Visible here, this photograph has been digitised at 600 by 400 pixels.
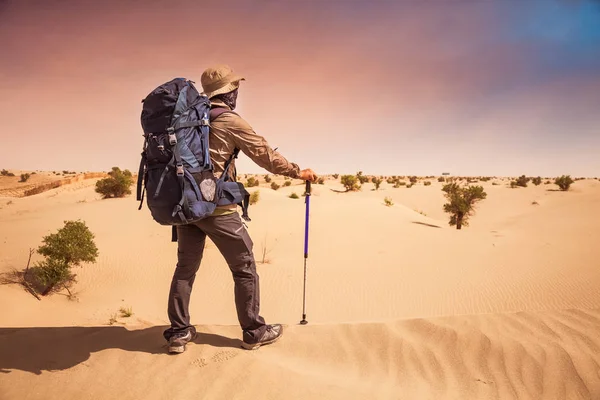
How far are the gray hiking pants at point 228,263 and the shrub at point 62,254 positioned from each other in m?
3.90

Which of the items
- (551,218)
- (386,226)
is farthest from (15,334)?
(551,218)

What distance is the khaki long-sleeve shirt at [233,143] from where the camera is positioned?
2.58 metres

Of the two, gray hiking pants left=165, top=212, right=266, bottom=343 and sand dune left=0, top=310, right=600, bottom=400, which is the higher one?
gray hiking pants left=165, top=212, right=266, bottom=343

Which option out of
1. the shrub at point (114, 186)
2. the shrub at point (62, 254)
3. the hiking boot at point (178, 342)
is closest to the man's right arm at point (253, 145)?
the hiking boot at point (178, 342)

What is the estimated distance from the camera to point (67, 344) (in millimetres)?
3059

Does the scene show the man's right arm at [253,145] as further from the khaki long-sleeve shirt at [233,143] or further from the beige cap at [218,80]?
the beige cap at [218,80]

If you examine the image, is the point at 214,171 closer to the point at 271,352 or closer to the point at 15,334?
the point at 271,352

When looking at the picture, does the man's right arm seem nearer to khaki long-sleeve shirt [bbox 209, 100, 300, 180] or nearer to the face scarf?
khaki long-sleeve shirt [bbox 209, 100, 300, 180]

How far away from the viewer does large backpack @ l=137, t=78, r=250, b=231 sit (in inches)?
92.4

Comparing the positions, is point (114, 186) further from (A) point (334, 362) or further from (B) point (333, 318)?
(A) point (334, 362)

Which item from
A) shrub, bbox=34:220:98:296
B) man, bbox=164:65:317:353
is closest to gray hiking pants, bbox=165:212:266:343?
man, bbox=164:65:317:353

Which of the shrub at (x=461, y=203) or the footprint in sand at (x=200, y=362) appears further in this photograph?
the shrub at (x=461, y=203)

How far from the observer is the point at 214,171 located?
267cm

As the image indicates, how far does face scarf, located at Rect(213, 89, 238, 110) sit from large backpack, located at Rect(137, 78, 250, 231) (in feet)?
0.87
